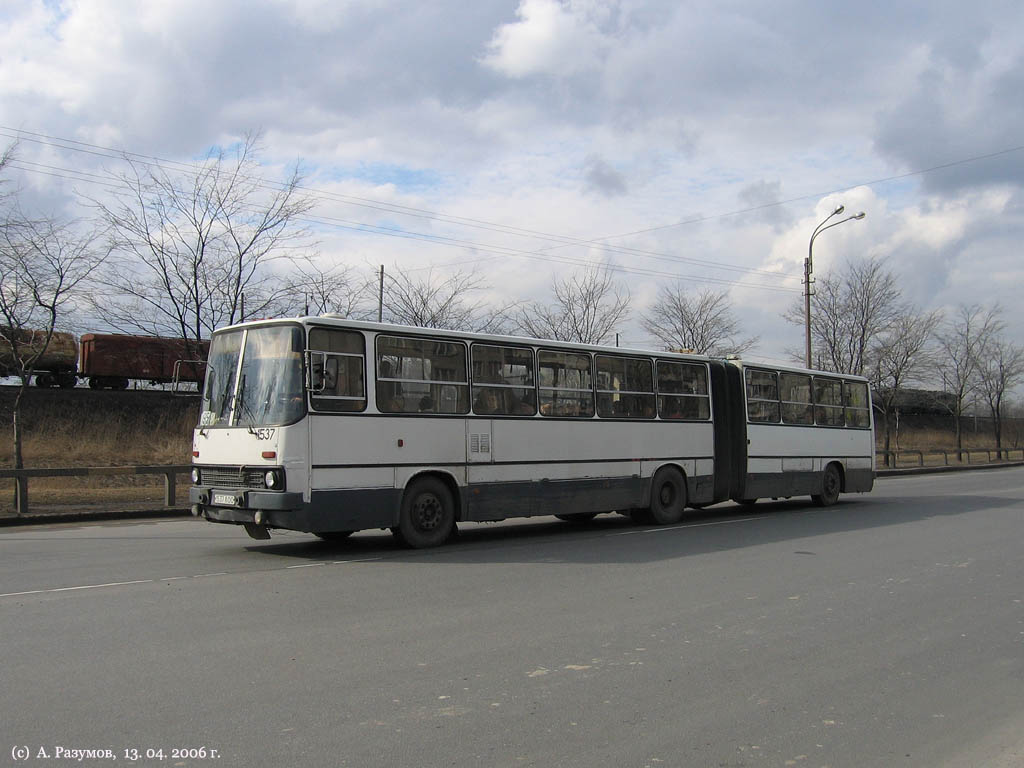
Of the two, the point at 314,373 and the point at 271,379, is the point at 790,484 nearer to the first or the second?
the point at 314,373

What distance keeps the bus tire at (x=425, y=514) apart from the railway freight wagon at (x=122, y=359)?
24.8m

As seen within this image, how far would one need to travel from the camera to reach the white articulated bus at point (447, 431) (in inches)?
426

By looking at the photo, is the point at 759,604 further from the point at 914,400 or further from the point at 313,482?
the point at 914,400

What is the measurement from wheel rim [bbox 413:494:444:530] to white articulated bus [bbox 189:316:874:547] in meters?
0.03

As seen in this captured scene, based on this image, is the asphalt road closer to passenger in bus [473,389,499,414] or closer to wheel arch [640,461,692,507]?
passenger in bus [473,389,499,414]

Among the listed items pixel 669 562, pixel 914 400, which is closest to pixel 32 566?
pixel 669 562

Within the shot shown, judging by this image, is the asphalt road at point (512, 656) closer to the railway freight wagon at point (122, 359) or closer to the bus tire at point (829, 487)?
the bus tire at point (829, 487)

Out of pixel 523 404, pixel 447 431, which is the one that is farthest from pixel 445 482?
pixel 523 404

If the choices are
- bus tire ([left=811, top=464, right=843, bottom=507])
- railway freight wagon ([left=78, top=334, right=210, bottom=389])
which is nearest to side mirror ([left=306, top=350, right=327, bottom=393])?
bus tire ([left=811, top=464, right=843, bottom=507])

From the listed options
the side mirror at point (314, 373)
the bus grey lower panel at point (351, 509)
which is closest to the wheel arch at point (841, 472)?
the bus grey lower panel at point (351, 509)

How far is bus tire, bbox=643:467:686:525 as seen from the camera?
50.7 feet

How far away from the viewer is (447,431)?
480 inches

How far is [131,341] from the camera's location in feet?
115

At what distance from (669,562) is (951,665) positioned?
4.72m
